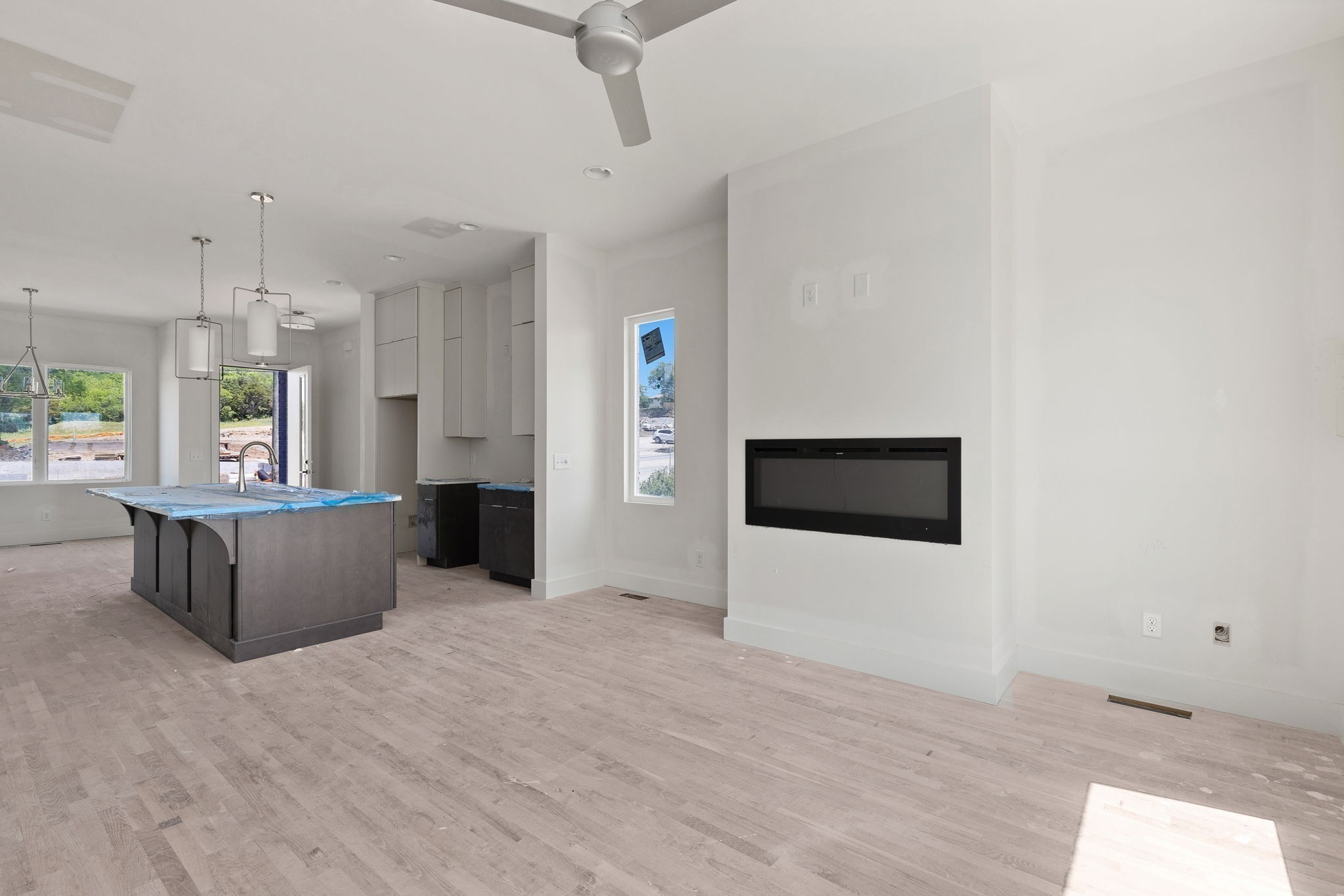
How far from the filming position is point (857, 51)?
2691 mm

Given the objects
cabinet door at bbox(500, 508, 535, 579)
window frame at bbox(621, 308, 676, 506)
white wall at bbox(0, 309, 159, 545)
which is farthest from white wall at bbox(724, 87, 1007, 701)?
white wall at bbox(0, 309, 159, 545)

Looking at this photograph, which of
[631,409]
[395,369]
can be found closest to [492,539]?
[631,409]

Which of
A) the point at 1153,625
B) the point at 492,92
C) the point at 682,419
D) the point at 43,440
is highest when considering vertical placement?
the point at 492,92

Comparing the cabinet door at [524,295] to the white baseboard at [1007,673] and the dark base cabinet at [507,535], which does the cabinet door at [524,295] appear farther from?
the white baseboard at [1007,673]

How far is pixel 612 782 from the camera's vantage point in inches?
88.7

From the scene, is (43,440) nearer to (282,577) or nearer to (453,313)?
(453,313)

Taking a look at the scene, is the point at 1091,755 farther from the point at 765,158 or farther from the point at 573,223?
the point at 573,223

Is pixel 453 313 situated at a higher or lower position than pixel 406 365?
higher

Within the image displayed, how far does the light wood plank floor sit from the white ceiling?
2750 mm

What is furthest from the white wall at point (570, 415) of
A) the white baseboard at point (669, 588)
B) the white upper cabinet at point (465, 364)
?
the white upper cabinet at point (465, 364)

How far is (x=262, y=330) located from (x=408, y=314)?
2.58 metres

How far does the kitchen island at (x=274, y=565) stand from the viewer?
3521 mm

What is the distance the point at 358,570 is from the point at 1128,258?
176 inches

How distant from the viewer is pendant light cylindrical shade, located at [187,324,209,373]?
4422 millimetres
